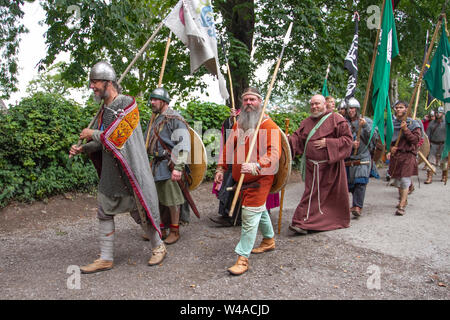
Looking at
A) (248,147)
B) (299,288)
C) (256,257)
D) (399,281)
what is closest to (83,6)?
(248,147)

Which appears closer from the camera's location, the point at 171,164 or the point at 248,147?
the point at 248,147

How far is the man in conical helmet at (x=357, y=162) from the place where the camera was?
6133mm

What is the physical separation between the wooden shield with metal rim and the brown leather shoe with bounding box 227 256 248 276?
5.14ft

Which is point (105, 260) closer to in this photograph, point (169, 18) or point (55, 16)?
point (169, 18)

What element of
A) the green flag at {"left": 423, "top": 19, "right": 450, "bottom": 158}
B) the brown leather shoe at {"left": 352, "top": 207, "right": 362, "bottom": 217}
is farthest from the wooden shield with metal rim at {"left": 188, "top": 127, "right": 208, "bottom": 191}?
the green flag at {"left": 423, "top": 19, "right": 450, "bottom": 158}

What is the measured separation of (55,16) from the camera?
26.7 feet

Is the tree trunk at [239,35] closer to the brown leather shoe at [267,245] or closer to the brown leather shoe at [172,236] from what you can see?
the brown leather shoe at [172,236]

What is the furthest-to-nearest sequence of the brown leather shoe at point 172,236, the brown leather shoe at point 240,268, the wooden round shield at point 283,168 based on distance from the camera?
1. the brown leather shoe at point 172,236
2. the wooden round shield at point 283,168
3. the brown leather shoe at point 240,268

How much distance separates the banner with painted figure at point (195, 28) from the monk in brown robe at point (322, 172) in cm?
153

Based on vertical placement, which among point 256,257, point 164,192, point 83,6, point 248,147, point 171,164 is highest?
point 83,6

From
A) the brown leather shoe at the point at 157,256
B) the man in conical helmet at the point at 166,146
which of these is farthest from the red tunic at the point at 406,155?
the brown leather shoe at the point at 157,256

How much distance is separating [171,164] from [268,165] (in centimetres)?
144

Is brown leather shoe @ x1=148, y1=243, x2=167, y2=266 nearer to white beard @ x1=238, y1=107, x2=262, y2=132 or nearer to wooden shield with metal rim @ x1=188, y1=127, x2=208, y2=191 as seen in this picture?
wooden shield with metal rim @ x1=188, y1=127, x2=208, y2=191

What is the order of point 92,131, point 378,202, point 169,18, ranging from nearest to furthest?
1. point 92,131
2. point 169,18
3. point 378,202
